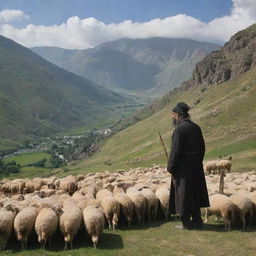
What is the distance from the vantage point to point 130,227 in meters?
15.1

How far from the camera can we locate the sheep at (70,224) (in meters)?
12.6

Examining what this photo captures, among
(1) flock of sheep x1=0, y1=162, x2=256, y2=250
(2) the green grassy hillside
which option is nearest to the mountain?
(2) the green grassy hillside

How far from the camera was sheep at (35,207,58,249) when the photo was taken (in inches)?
493

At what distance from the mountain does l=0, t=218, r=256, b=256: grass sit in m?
30.1

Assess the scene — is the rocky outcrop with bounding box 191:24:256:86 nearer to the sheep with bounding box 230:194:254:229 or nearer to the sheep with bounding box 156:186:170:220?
the sheep with bounding box 156:186:170:220

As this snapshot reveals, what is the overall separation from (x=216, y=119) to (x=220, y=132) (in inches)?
467

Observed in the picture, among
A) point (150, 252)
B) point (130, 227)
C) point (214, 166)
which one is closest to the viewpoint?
point (150, 252)

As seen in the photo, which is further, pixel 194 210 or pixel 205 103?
pixel 205 103

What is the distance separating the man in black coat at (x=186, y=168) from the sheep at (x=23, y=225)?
522 cm

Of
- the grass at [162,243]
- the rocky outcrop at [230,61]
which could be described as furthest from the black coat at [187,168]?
the rocky outcrop at [230,61]

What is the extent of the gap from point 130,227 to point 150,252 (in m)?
3.32

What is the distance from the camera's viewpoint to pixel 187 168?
13.6 meters

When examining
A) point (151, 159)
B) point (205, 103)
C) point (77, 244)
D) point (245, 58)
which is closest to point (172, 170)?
point (77, 244)

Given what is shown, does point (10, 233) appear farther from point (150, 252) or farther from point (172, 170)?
point (172, 170)
